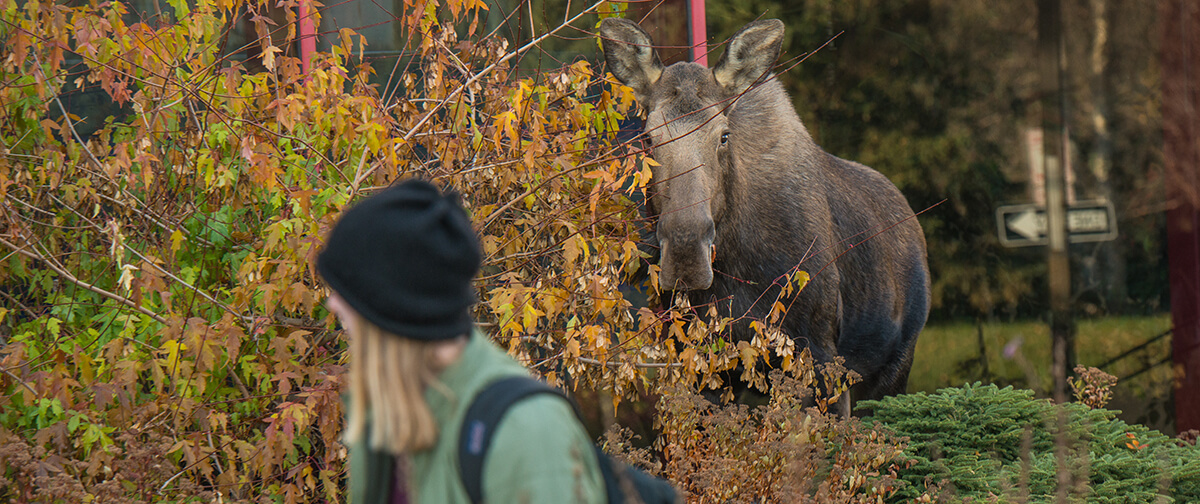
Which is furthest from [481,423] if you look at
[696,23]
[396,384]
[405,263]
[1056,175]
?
[1056,175]

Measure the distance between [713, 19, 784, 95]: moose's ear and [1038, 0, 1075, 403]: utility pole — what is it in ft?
8.61

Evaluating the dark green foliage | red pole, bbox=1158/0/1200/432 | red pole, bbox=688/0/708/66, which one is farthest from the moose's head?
red pole, bbox=1158/0/1200/432

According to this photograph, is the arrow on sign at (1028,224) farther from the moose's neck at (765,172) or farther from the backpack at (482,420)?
the backpack at (482,420)

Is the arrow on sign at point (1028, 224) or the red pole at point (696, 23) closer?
the red pole at point (696, 23)

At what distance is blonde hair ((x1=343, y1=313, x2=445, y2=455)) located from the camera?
154 cm

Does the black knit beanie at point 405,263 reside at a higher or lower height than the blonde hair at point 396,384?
higher

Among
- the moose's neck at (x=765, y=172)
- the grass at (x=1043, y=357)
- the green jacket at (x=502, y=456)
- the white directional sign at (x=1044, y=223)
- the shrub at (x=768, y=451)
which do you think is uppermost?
the green jacket at (x=502, y=456)

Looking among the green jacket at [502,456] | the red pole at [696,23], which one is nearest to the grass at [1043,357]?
the red pole at [696,23]

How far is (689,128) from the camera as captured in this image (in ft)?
15.0

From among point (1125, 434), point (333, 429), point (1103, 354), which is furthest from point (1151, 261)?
point (333, 429)

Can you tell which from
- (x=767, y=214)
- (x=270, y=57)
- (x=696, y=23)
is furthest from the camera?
(x=696, y=23)

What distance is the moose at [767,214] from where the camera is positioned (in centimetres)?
446

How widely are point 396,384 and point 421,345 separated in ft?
0.23

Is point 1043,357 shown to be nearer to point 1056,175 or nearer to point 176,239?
point 1056,175
